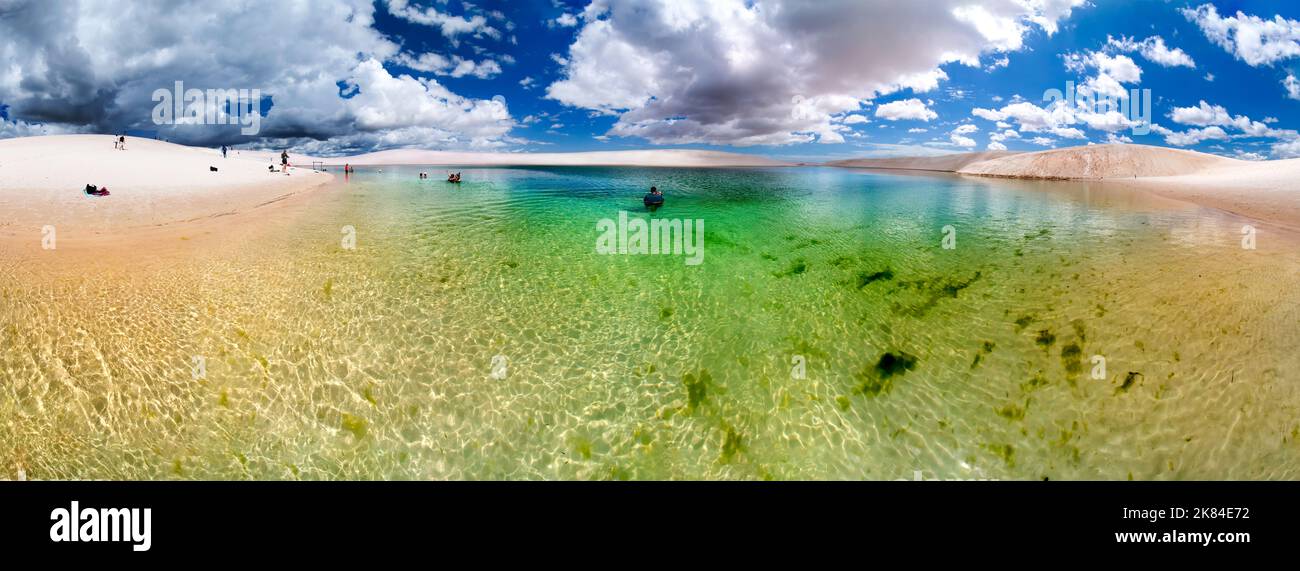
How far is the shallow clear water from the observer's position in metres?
6.95

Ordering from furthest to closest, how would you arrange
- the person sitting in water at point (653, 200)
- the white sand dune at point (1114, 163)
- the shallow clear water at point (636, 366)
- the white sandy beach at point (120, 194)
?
the white sand dune at point (1114, 163), the person sitting in water at point (653, 200), the white sandy beach at point (120, 194), the shallow clear water at point (636, 366)

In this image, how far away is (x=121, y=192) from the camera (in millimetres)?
24406

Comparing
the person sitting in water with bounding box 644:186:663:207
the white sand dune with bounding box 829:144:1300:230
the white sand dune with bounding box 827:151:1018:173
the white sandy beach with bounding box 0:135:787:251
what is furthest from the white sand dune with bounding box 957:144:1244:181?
the white sandy beach with bounding box 0:135:787:251

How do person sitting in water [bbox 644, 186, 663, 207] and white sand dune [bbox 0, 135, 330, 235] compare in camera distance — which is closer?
white sand dune [bbox 0, 135, 330, 235]

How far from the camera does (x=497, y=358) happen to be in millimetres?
9039

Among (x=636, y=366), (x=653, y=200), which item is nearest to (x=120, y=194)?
(x=653, y=200)

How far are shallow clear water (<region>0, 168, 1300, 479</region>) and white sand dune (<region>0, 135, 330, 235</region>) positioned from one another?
→ 718 centimetres

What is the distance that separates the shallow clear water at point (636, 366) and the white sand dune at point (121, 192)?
7.18 m

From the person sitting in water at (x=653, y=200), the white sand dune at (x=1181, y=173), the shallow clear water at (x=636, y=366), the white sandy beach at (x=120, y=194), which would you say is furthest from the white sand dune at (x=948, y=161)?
the white sandy beach at (x=120, y=194)

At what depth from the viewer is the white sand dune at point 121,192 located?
17.0m

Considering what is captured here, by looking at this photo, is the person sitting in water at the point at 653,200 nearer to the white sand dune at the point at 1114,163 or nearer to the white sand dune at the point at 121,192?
the white sand dune at the point at 121,192

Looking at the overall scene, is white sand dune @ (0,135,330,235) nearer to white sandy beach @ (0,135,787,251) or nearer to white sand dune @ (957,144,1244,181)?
white sandy beach @ (0,135,787,251)

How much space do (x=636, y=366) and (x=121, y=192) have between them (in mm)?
34008
